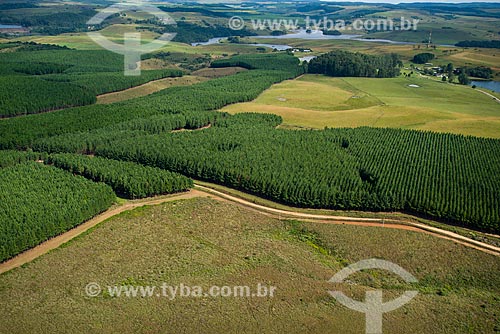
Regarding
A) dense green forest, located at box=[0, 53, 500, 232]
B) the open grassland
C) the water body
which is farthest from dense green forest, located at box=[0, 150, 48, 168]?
the water body

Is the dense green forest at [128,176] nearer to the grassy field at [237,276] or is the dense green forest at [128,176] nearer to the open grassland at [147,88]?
the grassy field at [237,276]

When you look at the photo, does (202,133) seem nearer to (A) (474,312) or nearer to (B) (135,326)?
(B) (135,326)

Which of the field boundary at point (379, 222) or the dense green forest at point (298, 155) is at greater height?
the dense green forest at point (298, 155)

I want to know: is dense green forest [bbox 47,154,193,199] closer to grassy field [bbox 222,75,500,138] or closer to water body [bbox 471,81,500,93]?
grassy field [bbox 222,75,500,138]

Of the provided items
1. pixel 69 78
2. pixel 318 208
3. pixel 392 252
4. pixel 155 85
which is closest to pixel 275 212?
pixel 318 208

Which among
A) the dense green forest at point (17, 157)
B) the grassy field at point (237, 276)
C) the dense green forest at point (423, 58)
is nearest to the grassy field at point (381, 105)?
the dense green forest at point (423, 58)
